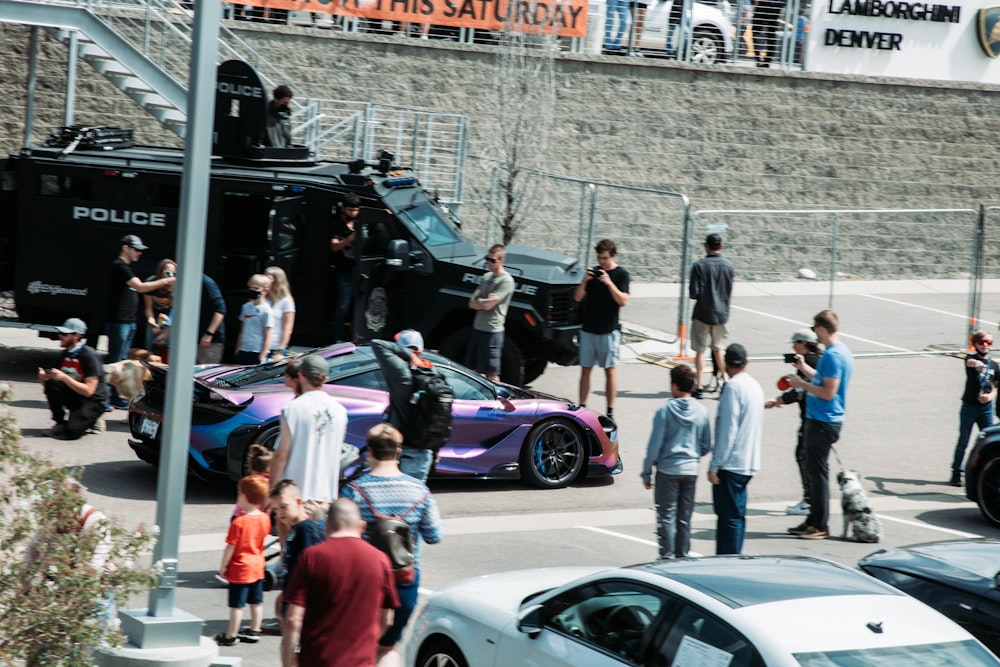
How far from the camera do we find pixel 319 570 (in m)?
6.25

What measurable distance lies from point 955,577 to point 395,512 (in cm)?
333

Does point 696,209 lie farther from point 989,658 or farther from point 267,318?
point 989,658

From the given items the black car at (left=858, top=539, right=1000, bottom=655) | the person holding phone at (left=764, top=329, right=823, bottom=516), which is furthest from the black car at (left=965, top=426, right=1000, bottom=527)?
the black car at (left=858, top=539, right=1000, bottom=655)

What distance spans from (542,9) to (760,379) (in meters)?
8.15

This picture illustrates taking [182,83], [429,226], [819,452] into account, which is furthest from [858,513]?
[182,83]

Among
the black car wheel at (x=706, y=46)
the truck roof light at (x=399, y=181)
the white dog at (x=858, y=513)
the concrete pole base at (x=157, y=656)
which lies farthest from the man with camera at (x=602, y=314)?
the black car wheel at (x=706, y=46)

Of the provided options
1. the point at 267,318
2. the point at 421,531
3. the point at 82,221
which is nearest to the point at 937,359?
the point at 267,318

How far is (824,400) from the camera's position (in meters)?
11.1

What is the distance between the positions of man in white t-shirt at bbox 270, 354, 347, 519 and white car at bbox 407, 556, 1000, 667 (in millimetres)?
1886

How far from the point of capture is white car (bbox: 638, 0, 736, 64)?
25.5 metres

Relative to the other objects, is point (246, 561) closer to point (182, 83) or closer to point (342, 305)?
point (342, 305)

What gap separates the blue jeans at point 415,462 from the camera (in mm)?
9109

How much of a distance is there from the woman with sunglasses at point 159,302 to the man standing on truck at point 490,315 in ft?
10.8

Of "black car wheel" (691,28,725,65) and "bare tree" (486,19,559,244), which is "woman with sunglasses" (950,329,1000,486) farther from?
"black car wheel" (691,28,725,65)
